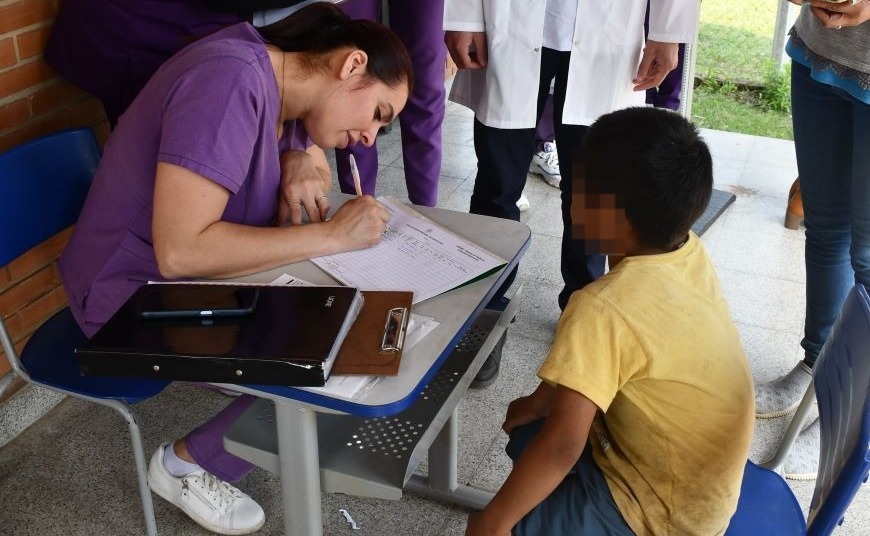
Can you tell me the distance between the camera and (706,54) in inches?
225

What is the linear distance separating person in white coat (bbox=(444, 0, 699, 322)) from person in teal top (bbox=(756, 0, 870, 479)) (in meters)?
0.32

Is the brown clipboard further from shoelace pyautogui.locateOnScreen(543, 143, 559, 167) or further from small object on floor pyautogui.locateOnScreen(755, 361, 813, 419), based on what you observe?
shoelace pyautogui.locateOnScreen(543, 143, 559, 167)

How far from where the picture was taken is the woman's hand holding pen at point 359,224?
1.54 m

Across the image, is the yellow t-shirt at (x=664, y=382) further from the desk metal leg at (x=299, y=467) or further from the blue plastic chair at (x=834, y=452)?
the desk metal leg at (x=299, y=467)

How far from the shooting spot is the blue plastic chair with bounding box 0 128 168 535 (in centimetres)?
171

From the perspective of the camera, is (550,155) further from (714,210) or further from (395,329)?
(395,329)

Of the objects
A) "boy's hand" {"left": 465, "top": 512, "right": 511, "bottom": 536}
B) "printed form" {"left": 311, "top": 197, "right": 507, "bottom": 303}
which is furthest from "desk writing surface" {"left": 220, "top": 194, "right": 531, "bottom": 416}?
"boy's hand" {"left": 465, "top": 512, "right": 511, "bottom": 536}

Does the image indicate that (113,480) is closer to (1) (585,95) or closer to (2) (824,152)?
(1) (585,95)

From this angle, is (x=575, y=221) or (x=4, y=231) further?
(x=4, y=231)

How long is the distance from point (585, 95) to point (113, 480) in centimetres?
150

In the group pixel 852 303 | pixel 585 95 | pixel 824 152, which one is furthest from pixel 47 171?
pixel 824 152

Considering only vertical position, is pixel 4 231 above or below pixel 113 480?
above

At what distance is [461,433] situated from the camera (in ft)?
7.59


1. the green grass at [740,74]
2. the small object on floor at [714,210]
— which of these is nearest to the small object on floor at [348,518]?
the small object on floor at [714,210]
